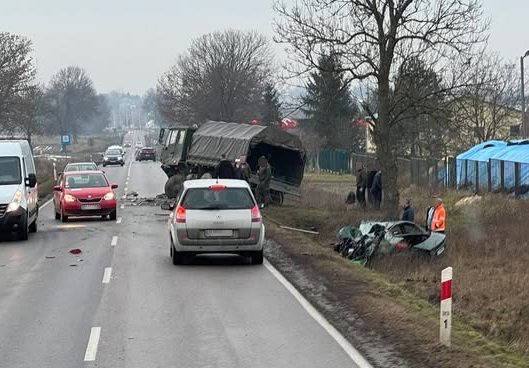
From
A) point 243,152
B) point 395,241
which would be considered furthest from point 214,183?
point 243,152

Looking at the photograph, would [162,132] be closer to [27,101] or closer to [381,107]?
[27,101]

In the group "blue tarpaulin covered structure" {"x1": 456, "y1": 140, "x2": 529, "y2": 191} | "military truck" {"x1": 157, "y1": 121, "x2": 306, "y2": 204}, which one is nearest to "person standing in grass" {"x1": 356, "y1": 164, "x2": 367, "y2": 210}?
"military truck" {"x1": 157, "y1": 121, "x2": 306, "y2": 204}

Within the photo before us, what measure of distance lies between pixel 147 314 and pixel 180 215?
5006 millimetres

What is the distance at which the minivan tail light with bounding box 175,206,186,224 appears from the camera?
17000mm

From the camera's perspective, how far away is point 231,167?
3006 centimetres

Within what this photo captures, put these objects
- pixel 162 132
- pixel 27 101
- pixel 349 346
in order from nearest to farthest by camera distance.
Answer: pixel 349 346 → pixel 162 132 → pixel 27 101

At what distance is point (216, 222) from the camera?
55.7 ft

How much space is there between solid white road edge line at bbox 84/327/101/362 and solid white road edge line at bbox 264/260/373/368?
263 centimetres

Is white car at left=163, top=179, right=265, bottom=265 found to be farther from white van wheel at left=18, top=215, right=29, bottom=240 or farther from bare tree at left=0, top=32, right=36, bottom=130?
bare tree at left=0, top=32, right=36, bottom=130

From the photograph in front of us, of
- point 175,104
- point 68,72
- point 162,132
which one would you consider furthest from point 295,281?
point 68,72

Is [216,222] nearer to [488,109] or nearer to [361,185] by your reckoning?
[361,185]

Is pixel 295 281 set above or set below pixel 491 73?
below

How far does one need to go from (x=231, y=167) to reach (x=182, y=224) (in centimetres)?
1318

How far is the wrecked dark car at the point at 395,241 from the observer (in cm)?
1938
